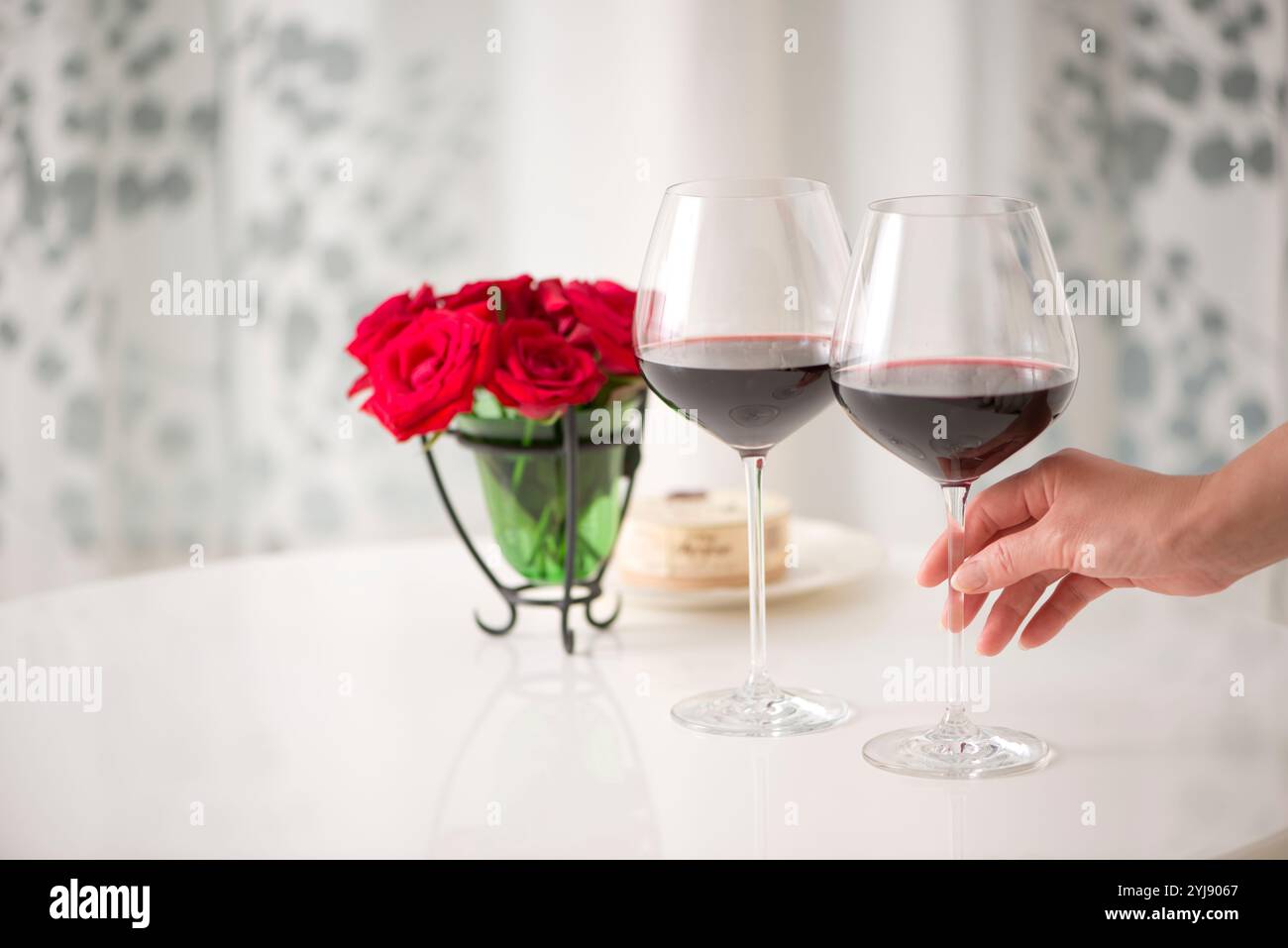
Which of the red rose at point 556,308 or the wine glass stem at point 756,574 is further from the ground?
the red rose at point 556,308

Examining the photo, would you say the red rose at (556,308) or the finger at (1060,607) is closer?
the finger at (1060,607)

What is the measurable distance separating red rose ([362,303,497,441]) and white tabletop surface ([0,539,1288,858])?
209 millimetres

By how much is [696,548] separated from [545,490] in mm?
162

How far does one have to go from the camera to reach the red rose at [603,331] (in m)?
1.16

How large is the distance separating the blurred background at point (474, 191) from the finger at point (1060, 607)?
1.83m

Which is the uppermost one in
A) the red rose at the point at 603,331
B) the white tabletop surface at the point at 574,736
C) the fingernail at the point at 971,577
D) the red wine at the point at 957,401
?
the red rose at the point at 603,331

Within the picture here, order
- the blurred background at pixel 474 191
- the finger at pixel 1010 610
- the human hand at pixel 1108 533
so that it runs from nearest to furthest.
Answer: the human hand at pixel 1108 533
the finger at pixel 1010 610
the blurred background at pixel 474 191

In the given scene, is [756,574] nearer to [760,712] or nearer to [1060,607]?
[760,712]

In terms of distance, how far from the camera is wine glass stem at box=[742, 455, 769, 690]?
100cm

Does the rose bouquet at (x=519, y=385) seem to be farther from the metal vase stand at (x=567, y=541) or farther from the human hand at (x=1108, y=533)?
the human hand at (x=1108, y=533)

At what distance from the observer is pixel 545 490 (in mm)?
1223

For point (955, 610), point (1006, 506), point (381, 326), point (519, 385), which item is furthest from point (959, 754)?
point (381, 326)

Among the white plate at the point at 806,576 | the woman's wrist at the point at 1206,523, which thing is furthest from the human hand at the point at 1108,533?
the white plate at the point at 806,576
